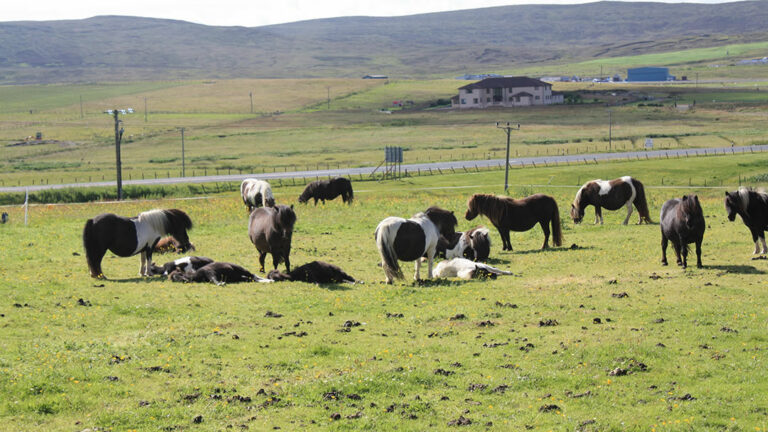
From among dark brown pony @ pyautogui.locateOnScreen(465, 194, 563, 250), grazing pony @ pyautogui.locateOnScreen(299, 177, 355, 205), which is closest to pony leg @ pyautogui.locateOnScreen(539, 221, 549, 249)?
dark brown pony @ pyautogui.locateOnScreen(465, 194, 563, 250)

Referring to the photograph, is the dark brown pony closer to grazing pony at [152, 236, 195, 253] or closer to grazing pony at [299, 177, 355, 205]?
grazing pony at [152, 236, 195, 253]

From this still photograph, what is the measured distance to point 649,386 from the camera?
11.8m

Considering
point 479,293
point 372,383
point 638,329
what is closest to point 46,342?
point 372,383

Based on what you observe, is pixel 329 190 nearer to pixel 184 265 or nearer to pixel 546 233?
pixel 546 233

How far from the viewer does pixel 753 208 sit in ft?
71.9

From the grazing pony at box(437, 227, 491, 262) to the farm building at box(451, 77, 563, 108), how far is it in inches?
5946

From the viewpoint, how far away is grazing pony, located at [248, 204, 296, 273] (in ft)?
70.9

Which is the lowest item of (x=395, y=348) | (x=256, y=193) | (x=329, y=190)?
(x=395, y=348)

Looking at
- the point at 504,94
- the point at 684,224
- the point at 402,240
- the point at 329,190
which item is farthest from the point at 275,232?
the point at 504,94

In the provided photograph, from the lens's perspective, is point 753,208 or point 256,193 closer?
point 753,208

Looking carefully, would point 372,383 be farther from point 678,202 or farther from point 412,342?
point 678,202

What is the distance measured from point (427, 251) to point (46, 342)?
10461 millimetres

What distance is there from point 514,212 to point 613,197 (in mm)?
8161

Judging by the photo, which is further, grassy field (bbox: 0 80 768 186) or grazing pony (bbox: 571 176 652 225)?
grassy field (bbox: 0 80 768 186)
